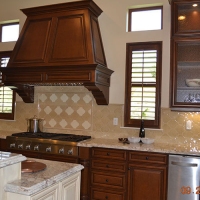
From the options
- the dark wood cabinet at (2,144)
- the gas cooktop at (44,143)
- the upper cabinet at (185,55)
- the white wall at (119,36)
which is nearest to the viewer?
the upper cabinet at (185,55)

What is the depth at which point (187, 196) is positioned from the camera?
292 cm

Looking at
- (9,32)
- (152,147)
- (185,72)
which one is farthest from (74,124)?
(9,32)

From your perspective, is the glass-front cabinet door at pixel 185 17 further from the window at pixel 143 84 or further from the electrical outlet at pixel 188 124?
the electrical outlet at pixel 188 124

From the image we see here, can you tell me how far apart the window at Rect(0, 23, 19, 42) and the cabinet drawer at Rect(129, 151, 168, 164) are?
3135 mm

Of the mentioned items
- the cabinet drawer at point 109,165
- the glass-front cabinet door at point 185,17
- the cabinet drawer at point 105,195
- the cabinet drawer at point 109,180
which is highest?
the glass-front cabinet door at point 185,17

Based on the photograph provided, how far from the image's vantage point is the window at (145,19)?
3.82 metres

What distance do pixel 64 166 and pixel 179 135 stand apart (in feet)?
7.13

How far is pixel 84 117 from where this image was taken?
4.08 metres

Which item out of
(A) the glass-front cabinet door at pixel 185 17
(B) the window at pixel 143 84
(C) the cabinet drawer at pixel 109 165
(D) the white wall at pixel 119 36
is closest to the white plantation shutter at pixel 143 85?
(B) the window at pixel 143 84

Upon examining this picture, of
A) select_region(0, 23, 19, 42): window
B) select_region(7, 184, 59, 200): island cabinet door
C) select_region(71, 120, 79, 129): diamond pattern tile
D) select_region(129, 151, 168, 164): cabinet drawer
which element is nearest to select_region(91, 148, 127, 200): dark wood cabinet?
select_region(129, 151, 168, 164): cabinet drawer

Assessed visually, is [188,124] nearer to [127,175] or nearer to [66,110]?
[127,175]

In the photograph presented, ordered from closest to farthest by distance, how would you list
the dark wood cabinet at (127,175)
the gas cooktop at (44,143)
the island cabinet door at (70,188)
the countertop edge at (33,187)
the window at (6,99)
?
the countertop edge at (33,187) → the island cabinet door at (70,188) → the dark wood cabinet at (127,175) → the gas cooktop at (44,143) → the window at (6,99)

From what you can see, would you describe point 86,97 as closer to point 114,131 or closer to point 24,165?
point 114,131

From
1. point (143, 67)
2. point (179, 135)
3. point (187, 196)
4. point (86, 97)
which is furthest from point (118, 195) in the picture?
point (143, 67)
